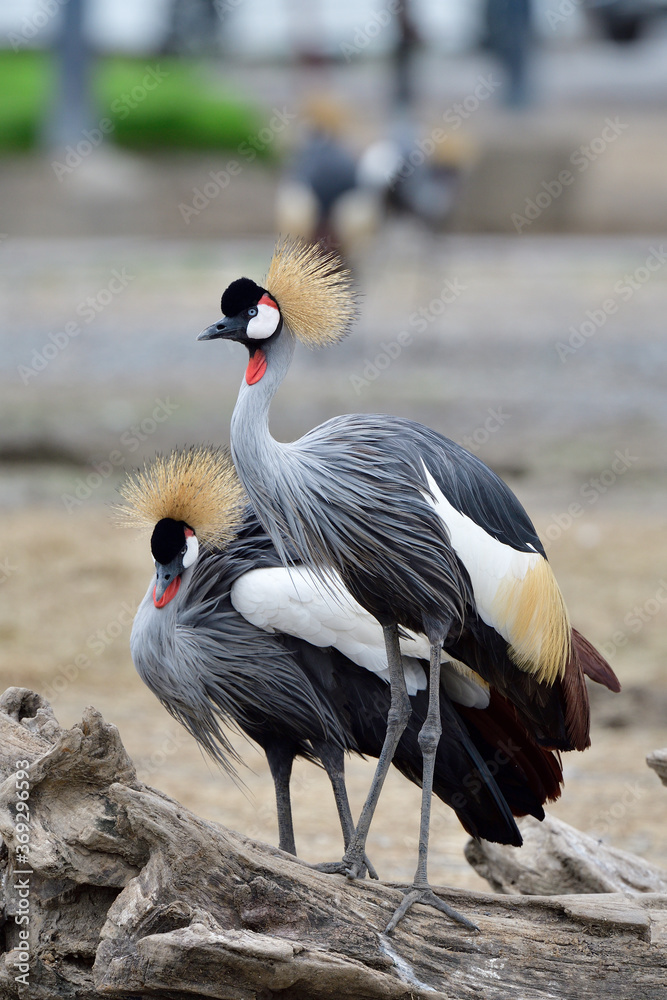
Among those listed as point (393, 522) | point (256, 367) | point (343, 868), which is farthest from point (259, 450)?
point (343, 868)

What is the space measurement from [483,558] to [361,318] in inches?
160

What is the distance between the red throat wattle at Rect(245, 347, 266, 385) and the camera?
8.99 feet

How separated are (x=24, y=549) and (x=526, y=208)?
43.8 feet

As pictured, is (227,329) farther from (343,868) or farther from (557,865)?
(557,865)

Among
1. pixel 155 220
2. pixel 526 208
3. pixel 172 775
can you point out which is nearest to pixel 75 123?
pixel 155 220

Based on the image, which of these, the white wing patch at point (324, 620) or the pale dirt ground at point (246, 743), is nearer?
the white wing patch at point (324, 620)

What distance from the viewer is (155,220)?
1830cm

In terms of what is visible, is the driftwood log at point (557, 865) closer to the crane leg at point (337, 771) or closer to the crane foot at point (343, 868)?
the crane leg at point (337, 771)

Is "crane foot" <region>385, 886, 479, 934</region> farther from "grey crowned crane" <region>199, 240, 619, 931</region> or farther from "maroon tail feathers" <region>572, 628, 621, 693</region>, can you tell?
"maroon tail feathers" <region>572, 628, 621, 693</region>

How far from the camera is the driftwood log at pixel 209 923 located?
8.07 feet

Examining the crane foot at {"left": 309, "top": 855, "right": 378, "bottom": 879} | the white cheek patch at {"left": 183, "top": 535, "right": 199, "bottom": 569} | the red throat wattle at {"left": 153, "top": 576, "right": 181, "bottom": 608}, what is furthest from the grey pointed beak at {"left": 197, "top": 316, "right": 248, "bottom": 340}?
the crane foot at {"left": 309, "top": 855, "right": 378, "bottom": 879}

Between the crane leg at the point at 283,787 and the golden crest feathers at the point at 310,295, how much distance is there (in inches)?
44.1

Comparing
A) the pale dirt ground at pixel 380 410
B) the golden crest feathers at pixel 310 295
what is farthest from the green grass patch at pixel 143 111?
the golden crest feathers at pixel 310 295

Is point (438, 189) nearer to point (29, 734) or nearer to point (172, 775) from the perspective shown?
point (172, 775)
